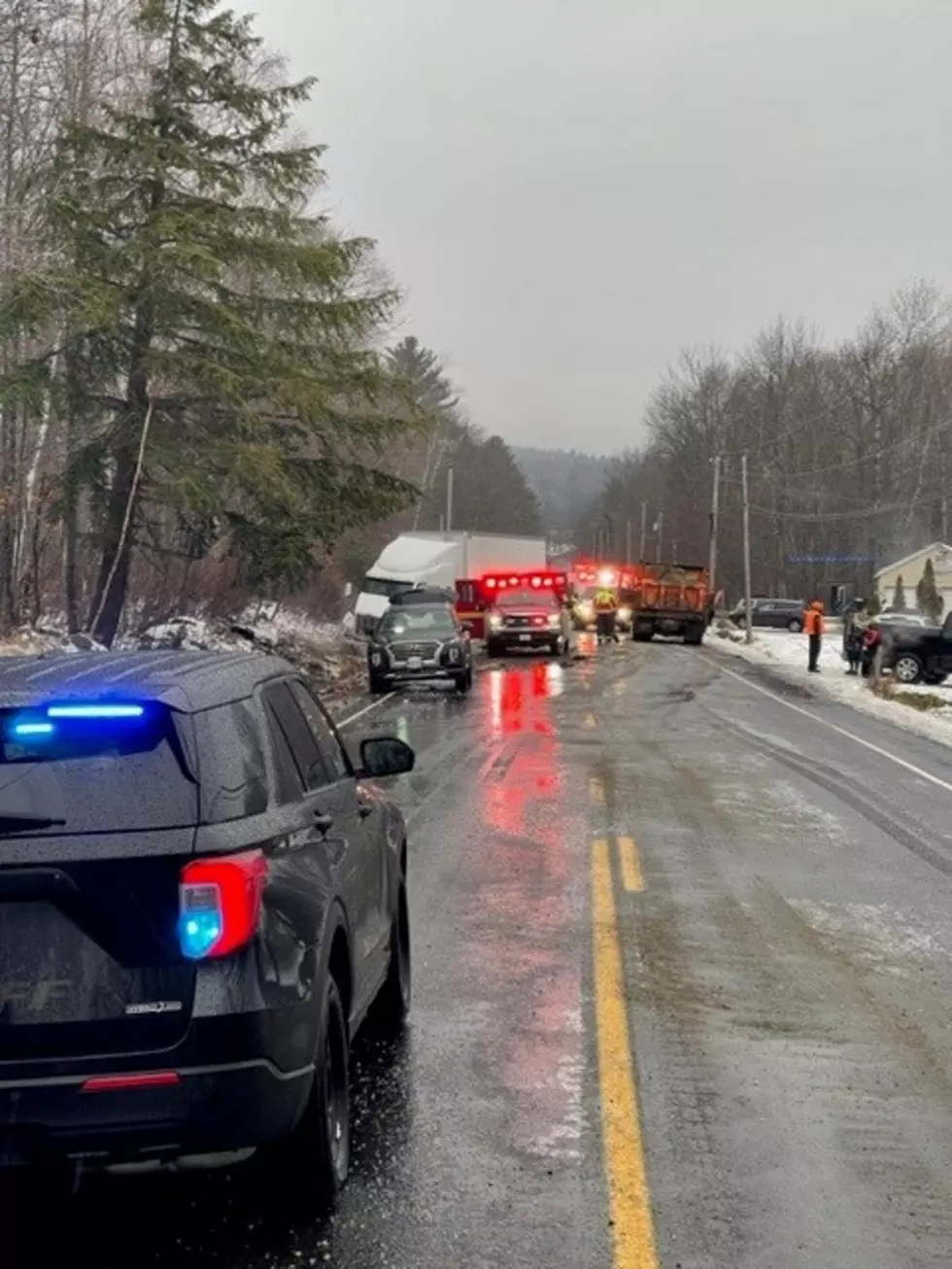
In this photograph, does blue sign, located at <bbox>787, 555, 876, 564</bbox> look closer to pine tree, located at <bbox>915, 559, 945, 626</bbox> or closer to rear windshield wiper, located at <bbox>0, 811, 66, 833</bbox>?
pine tree, located at <bbox>915, 559, 945, 626</bbox>

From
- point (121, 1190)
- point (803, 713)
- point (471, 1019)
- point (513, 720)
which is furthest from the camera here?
point (803, 713)

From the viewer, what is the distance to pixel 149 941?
3.65 meters

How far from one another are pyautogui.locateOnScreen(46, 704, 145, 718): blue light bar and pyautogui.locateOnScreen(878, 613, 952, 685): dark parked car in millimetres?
29367

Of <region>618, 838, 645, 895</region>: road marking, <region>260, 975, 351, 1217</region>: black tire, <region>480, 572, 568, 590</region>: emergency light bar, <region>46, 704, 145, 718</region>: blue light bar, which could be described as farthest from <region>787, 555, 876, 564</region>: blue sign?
<region>46, 704, 145, 718</region>: blue light bar

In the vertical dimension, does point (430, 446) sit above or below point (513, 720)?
above

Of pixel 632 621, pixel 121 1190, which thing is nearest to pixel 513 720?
pixel 121 1190

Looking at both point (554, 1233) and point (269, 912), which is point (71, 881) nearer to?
point (269, 912)

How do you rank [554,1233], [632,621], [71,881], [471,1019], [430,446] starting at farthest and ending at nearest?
[430,446] < [632,621] < [471,1019] < [554,1233] < [71,881]

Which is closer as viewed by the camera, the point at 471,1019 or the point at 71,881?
the point at 71,881

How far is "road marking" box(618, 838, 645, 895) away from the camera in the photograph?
9242mm

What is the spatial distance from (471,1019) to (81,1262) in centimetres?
257

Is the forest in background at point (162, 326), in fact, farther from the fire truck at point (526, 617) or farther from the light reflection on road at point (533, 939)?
the fire truck at point (526, 617)

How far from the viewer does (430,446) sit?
2968 inches

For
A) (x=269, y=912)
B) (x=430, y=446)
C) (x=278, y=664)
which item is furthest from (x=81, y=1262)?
(x=430, y=446)
